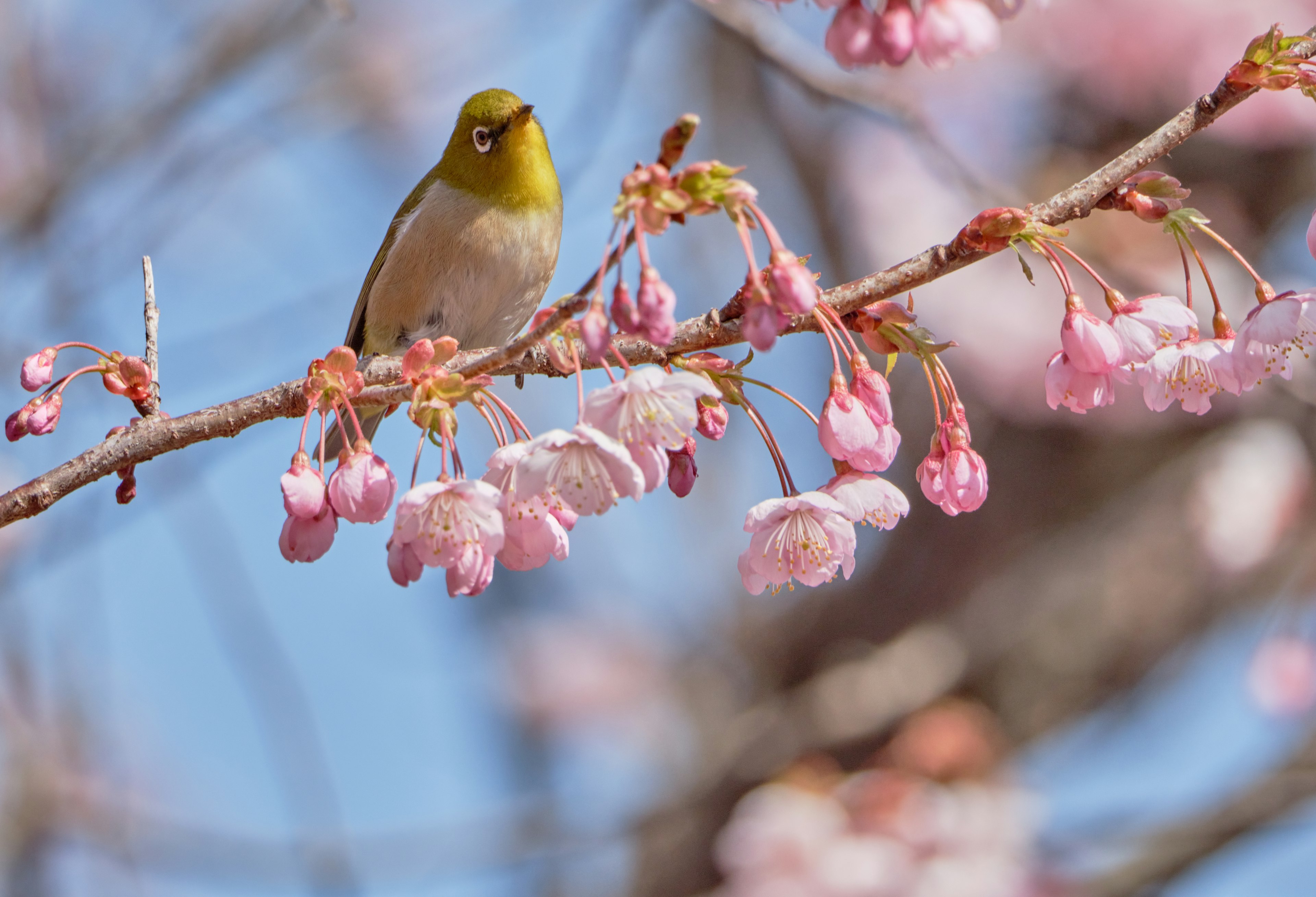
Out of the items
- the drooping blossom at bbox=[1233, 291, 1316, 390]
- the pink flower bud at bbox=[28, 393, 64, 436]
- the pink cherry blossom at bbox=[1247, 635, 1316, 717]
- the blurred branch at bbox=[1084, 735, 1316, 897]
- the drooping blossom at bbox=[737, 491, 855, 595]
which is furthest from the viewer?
the pink cherry blossom at bbox=[1247, 635, 1316, 717]

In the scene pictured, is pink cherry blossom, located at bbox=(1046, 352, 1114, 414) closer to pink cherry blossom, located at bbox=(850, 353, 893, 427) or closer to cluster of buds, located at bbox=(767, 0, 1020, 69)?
pink cherry blossom, located at bbox=(850, 353, 893, 427)

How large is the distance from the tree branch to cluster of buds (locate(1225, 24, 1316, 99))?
2 centimetres

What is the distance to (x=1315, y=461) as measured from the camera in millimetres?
4582

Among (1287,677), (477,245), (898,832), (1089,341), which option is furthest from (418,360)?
(1287,677)

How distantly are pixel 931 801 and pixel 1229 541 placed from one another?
2.50 m

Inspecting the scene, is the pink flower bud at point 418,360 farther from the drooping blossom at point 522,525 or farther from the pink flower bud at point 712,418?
the pink flower bud at point 712,418

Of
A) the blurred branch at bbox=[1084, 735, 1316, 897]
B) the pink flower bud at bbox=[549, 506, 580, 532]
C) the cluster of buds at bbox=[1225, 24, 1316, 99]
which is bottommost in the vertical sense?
the blurred branch at bbox=[1084, 735, 1316, 897]

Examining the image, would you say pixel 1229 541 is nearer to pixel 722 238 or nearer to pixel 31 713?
pixel 722 238

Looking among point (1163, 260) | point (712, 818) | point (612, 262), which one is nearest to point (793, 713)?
point (712, 818)

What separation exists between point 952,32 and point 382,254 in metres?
2.63

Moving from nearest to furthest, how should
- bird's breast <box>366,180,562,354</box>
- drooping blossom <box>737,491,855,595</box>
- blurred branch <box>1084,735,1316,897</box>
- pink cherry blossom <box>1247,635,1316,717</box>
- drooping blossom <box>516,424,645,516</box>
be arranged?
drooping blossom <box>516,424,645,516</box>, drooping blossom <box>737,491,855,595</box>, bird's breast <box>366,180,562,354</box>, blurred branch <box>1084,735,1316,897</box>, pink cherry blossom <box>1247,635,1316,717</box>

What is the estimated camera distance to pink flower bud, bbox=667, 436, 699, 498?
6.72 ft

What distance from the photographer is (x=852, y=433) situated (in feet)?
6.27

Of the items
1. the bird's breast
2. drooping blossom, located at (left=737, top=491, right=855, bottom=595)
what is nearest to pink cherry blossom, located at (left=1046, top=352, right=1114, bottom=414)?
drooping blossom, located at (left=737, top=491, right=855, bottom=595)
